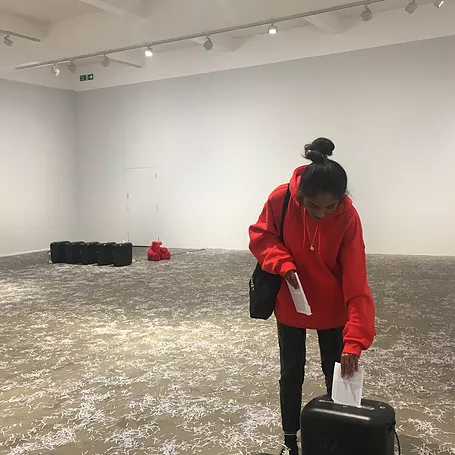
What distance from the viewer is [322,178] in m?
1.62

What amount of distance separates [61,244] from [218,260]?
2427 millimetres

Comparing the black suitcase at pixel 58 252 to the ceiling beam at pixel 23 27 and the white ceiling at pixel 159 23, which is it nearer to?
the white ceiling at pixel 159 23

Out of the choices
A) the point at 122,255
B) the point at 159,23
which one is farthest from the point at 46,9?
the point at 122,255

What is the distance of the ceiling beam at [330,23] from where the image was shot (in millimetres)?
7359

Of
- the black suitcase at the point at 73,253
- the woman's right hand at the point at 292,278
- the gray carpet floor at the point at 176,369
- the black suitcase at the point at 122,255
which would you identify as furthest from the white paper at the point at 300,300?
the black suitcase at the point at 73,253

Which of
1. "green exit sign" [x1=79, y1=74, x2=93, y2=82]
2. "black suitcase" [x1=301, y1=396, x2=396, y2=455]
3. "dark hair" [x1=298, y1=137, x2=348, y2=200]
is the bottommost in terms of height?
"black suitcase" [x1=301, y1=396, x2=396, y2=455]

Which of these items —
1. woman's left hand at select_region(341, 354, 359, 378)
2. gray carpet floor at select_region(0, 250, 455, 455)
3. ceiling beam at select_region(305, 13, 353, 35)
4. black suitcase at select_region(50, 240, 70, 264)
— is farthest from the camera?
black suitcase at select_region(50, 240, 70, 264)

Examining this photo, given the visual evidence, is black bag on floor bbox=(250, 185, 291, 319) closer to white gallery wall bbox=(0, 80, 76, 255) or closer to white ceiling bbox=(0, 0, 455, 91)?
white ceiling bbox=(0, 0, 455, 91)

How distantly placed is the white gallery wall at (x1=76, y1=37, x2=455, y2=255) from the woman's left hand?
6863 mm

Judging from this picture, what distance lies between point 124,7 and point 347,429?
657 cm

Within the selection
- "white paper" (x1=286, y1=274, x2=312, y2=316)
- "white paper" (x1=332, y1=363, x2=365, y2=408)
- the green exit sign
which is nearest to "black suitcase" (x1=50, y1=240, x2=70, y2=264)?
the green exit sign

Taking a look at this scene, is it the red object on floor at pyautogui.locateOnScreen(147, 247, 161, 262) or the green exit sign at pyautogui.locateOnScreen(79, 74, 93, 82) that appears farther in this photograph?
the green exit sign at pyautogui.locateOnScreen(79, 74, 93, 82)

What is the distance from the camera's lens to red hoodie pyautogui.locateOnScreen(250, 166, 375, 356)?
1695 mm

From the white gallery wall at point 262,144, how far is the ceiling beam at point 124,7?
2.41 m
